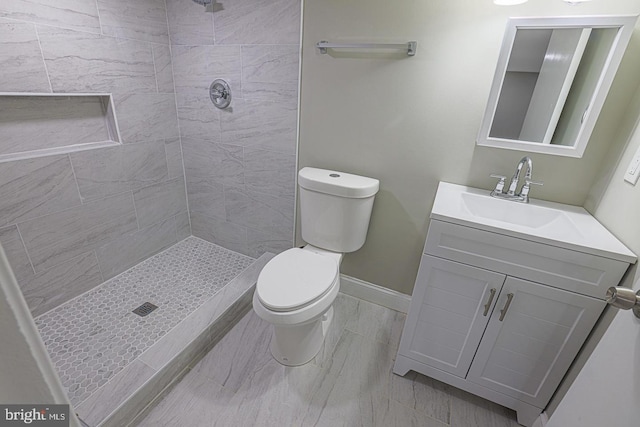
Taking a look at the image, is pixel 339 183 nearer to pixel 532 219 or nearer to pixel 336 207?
pixel 336 207

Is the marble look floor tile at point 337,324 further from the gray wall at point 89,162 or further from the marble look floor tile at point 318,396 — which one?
the gray wall at point 89,162

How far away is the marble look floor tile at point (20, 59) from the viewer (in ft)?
4.40

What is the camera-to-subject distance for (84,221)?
1.78 metres

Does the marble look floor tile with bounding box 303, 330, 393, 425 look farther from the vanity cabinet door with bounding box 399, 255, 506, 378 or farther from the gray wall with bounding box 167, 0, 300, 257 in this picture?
the gray wall with bounding box 167, 0, 300, 257

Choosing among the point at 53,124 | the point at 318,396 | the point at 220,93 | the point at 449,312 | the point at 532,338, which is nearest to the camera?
the point at 532,338

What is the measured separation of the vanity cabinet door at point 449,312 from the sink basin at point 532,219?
0.63 feet

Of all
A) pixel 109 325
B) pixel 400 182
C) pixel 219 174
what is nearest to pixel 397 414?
pixel 400 182

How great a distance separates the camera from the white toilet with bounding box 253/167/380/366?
50.8 inches

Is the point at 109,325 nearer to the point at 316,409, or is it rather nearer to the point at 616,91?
the point at 316,409

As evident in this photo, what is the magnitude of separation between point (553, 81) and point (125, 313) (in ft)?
8.22

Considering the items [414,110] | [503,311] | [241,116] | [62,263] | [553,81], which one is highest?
[553,81]

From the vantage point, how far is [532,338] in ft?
3.80

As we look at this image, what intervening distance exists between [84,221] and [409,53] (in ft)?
6.71

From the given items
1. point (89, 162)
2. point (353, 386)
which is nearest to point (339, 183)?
point (353, 386)
